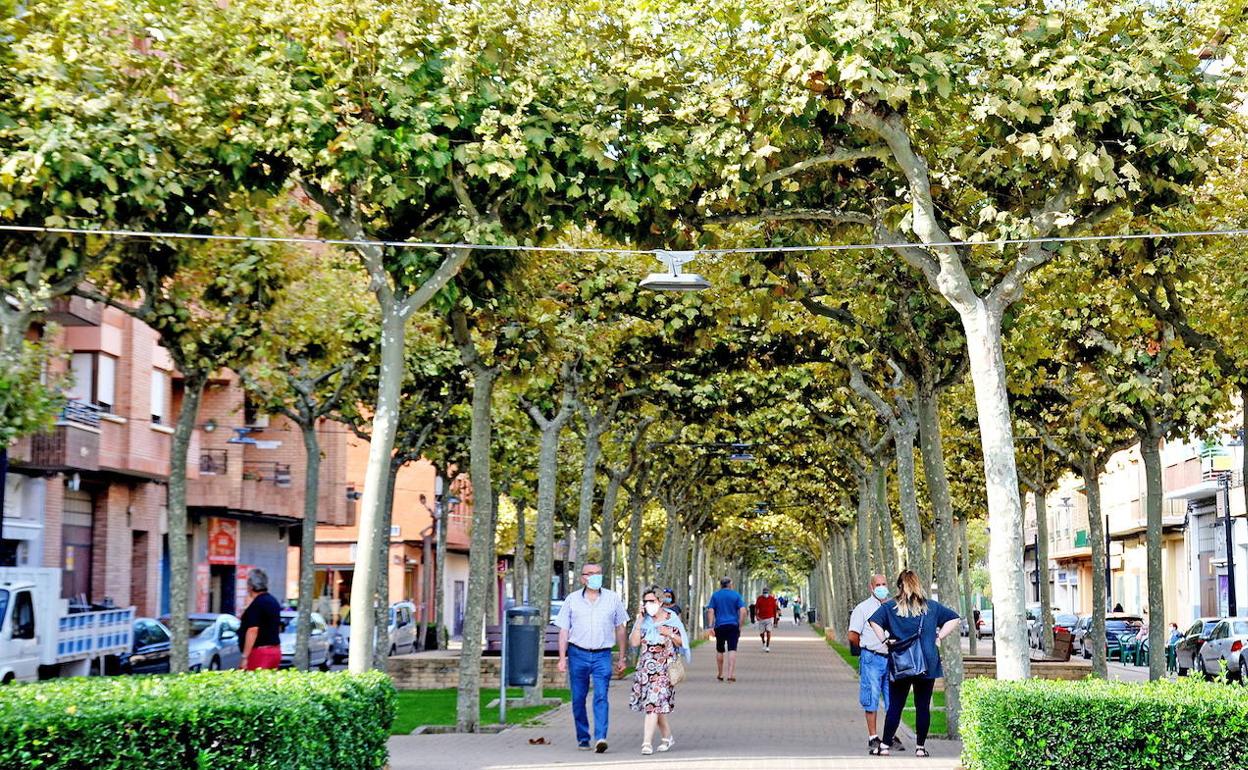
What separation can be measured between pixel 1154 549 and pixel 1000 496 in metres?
12.0

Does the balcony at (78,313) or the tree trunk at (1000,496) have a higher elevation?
the balcony at (78,313)

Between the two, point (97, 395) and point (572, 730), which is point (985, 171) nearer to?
point (572, 730)

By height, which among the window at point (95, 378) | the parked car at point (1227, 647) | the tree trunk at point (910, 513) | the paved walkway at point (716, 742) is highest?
the window at point (95, 378)

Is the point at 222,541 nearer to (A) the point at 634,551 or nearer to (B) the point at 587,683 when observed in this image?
(A) the point at 634,551

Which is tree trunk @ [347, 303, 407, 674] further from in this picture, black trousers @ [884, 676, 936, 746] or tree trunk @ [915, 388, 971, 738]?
tree trunk @ [915, 388, 971, 738]

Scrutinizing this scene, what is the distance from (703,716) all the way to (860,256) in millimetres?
7223

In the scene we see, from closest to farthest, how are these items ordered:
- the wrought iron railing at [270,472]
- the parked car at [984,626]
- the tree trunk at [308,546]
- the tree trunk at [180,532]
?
the tree trunk at [180,532]
the tree trunk at [308,546]
the wrought iron railing at [270,472]
the parked car at [984,626]

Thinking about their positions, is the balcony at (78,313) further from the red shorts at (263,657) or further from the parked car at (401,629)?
the red shorts at (263,657)

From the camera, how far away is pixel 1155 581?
24.6 m

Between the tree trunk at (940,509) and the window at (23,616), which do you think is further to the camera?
the window at (23,616)

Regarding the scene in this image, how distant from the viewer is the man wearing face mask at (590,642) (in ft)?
56.6

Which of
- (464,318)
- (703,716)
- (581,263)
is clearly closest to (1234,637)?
(703,716)

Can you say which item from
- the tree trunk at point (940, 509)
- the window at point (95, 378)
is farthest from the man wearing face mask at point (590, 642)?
the window at point (95, 378)

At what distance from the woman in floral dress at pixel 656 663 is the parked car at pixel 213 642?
626 inches
